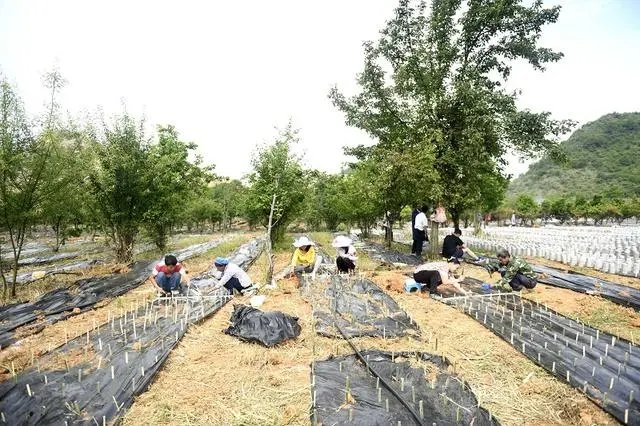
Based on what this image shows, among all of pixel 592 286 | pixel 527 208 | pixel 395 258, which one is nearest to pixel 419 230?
pixel 395 258

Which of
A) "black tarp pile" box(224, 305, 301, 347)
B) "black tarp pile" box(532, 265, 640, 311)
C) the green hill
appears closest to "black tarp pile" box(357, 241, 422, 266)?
"black tarp pile" box(532, 265, 640, 311)

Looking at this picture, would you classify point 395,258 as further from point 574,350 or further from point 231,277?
point 574,350

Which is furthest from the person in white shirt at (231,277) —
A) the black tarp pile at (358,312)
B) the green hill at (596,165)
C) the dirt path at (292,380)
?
the green hill at (596,165)

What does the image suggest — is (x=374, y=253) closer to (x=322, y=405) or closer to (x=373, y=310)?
(x=373, y=310)

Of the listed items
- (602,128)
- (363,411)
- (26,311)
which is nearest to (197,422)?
(363,411)

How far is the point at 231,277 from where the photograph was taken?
801 cm

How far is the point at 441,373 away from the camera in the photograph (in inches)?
163

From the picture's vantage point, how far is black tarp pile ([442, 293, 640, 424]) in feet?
12.3

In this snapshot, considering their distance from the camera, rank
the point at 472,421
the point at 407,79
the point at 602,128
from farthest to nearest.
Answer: the point at 602,128, the point at 407,79, the point at 472,421

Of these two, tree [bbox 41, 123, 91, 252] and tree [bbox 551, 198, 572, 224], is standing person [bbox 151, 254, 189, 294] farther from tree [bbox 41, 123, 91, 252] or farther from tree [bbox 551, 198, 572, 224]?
tree [bbox 551, 198, 572, 224]

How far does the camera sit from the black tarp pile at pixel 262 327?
209 inches

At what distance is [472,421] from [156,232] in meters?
17.2

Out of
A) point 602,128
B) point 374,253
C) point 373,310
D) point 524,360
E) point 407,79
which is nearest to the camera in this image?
point 524,360

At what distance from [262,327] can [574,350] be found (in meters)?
4.34
